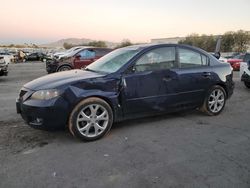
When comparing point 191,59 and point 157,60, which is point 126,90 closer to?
point 157,60

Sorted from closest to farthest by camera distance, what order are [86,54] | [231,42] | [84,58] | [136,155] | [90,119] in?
[136,155] < [90,119] < [84,58] < [86,54] < [231,42]

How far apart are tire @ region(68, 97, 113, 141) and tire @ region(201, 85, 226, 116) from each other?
241cm

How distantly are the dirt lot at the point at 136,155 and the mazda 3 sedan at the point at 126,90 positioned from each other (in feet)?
1.12

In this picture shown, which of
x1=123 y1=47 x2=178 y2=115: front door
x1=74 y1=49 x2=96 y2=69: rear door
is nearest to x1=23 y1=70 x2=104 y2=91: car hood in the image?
x1=123 y1=47 x2=178 y2=115: front door

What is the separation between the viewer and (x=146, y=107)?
5188mm

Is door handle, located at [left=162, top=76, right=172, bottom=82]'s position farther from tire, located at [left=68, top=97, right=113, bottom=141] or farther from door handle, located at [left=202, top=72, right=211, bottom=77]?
tire, located at [left=68, top=97, right=113, bottom=141]

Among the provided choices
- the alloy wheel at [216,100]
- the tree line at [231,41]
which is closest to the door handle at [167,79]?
the alloy wheel at [216,100]

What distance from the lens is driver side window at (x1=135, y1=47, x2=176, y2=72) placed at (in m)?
5.18

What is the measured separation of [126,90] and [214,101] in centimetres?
234

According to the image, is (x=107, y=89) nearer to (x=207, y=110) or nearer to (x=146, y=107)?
(x=146, y=107)

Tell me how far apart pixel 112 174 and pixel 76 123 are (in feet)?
4.33

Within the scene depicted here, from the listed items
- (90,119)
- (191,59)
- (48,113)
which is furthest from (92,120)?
(191,59)

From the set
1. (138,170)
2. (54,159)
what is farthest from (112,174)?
(54,159)

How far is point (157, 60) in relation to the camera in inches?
212
